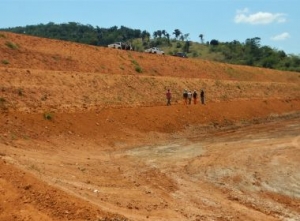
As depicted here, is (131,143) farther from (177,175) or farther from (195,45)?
(195,45)

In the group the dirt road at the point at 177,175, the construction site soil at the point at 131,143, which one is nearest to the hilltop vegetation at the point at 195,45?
the construction site soil at the point at 131,143

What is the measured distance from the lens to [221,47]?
109 metres

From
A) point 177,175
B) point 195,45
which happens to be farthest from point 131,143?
point 195,45

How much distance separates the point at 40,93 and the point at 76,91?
122 inches

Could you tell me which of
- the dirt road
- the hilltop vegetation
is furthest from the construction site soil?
the hilltop vegetation

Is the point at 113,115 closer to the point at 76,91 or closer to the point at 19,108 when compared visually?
the point at 76,91

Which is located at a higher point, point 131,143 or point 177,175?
point 177,175

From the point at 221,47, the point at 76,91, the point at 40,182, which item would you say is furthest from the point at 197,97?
the point at 221,47

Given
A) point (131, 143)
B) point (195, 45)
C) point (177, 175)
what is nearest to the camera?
point (177, 175)

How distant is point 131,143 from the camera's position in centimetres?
2283

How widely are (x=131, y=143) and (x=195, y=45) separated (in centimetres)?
Result: 10433

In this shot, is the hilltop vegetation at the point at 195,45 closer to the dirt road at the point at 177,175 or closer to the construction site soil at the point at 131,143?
the construction site soil at the point at 131,143

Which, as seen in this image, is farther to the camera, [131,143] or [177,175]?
[131,143]

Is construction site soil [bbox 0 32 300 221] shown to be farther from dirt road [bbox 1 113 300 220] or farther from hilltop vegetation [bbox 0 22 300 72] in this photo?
hilltop vegetation [bbox 0 22 300 72]
